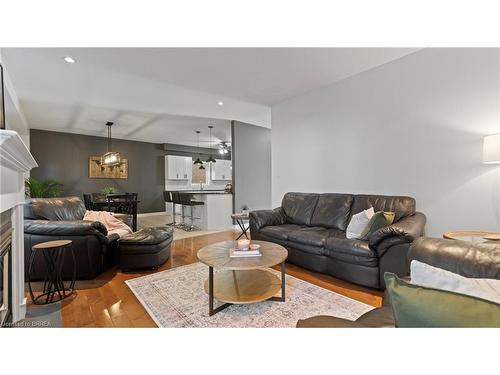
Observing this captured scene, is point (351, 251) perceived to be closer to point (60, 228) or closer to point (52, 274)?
point (52, 274)

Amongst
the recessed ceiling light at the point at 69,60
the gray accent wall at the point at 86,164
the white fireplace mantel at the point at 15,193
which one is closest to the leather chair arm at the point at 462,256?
the white fireplace mantel at the point at 15,193

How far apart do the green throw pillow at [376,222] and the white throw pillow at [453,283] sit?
1718mm

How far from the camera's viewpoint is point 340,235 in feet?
9.41

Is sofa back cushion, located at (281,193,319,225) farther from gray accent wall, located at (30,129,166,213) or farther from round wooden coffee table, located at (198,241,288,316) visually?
gray accent wall, located at (30,129,166,213)

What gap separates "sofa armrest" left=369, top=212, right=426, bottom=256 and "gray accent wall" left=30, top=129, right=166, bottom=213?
775cm

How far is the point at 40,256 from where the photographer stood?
8.52 ft

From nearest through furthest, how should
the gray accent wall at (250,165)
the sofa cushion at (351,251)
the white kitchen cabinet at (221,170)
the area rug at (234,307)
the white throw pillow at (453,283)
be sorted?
the white throw pillow at (453,283) → the area rug at (234,307) → the sofa cushion at (351,251) → the gray accent wall at (250,165) → the white kitchen cabinet at (221,170)

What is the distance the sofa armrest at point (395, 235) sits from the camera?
7.18 ft

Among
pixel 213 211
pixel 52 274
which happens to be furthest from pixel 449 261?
pixel 213 211

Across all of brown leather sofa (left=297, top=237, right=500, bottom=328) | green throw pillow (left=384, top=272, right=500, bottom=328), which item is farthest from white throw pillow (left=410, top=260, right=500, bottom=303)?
brown leather sofa (left=297, top=237, right=500, bottom=328)

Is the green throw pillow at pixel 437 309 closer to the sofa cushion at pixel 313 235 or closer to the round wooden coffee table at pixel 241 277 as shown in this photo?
the round wooden coffee table at pixel 241 277
